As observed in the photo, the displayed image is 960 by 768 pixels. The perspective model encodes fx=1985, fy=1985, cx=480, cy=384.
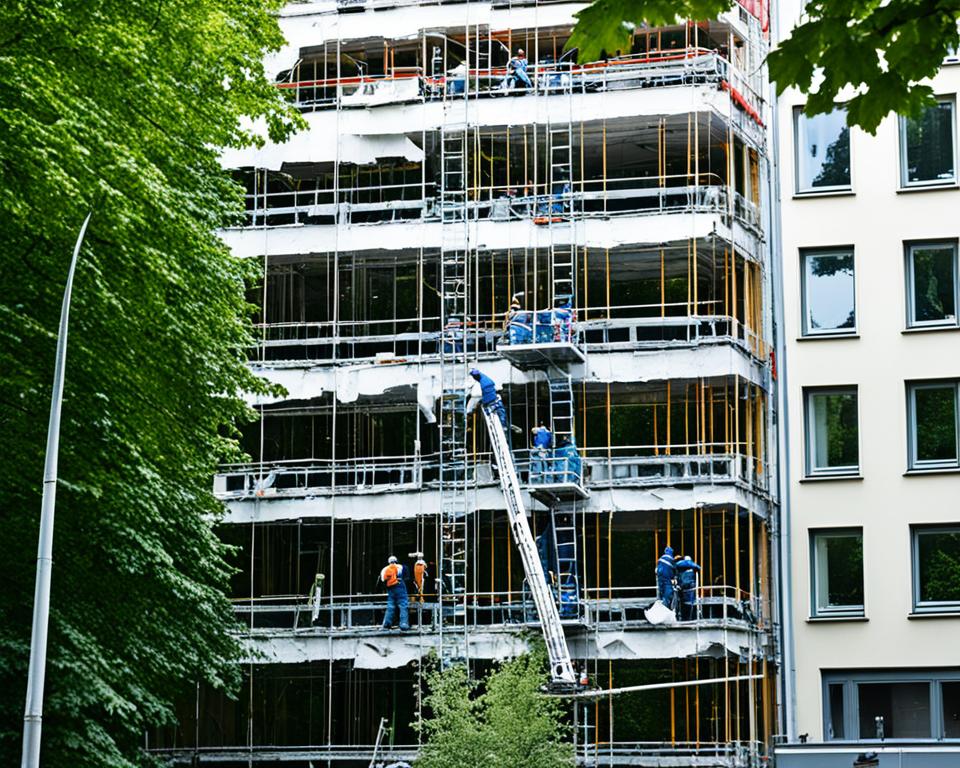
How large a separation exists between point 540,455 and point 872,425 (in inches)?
315

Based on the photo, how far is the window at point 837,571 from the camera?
4409 cm

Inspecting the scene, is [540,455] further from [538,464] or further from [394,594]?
[394,594]

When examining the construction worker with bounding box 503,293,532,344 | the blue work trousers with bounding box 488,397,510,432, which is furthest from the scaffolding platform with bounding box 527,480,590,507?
the construction worker with bounding box 503,293,532,344

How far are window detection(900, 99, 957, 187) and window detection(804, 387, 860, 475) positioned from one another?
518 cm

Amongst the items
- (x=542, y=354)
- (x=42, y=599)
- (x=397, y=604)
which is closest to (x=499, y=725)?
(x=397, y=604)

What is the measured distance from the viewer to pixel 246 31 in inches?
1324

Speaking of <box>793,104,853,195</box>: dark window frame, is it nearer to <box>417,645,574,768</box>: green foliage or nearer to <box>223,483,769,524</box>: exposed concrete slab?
<box>223,483,769,524</box>: exposed concrete slab

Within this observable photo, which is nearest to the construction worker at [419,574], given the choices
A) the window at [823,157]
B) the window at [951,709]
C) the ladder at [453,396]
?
the ladder at [453,396]

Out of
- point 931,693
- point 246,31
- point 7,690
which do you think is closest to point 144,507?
point 7,690

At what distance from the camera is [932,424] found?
146 ft

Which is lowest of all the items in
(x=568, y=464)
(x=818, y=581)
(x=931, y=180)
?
(x=818, y=581)

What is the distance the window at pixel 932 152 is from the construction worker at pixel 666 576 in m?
10.8

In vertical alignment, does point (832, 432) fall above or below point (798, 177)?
below

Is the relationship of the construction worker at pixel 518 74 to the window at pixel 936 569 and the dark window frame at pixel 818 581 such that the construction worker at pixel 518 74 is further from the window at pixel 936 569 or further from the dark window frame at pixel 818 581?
the window at pixel 936 569
